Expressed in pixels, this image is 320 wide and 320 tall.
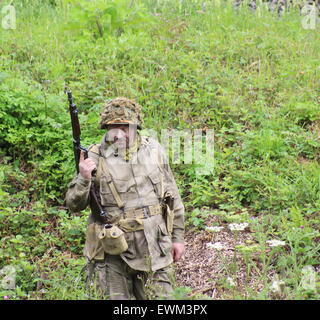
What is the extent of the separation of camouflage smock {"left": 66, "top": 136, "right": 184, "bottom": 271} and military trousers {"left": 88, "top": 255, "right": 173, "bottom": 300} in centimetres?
7

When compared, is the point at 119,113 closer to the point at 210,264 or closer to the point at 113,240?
the point at 113,240

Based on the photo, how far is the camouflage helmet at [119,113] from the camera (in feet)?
15.0

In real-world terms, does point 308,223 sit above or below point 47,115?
below

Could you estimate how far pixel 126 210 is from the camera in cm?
450

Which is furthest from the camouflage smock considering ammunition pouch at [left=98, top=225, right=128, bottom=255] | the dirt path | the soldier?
the dirt path

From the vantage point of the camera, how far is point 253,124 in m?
7.52

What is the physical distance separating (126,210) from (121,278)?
21.7 inches
